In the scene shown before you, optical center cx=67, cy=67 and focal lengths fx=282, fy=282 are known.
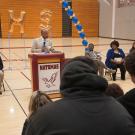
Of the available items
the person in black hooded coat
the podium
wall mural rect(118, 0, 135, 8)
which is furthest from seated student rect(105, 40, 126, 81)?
wall mural rect(118, 0, 135, 8)

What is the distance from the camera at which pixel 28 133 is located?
1268mm

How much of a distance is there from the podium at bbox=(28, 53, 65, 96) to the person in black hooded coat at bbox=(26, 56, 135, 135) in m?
3.82

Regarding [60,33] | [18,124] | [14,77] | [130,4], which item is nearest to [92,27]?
[60,33]

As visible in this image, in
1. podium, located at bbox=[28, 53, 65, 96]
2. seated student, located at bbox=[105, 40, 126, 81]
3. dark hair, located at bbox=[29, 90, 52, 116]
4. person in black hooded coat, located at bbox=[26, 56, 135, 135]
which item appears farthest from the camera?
seated student, located at bbox=[105, 40, 126, 81]

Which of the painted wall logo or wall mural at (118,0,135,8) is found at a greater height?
wall mural at (118,0,135,8)

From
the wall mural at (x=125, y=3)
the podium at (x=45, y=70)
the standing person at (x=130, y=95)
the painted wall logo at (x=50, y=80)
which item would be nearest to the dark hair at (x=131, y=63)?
the standing person at (x=130, y=95)

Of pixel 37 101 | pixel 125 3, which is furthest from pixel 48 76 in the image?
pixel 125 3

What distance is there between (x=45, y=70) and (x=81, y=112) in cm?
401

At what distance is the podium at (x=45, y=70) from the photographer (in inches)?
199

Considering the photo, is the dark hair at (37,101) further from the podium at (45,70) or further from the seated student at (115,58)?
the seated student at (115,58)

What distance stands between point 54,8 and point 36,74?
16.9 meters

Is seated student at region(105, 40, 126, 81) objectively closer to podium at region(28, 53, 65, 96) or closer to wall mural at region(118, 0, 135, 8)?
podium at region(28, 53, 65, 96)

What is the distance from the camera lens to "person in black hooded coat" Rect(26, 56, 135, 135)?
1152 millimetres

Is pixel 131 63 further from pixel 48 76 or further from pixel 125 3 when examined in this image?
pixel 125 3
